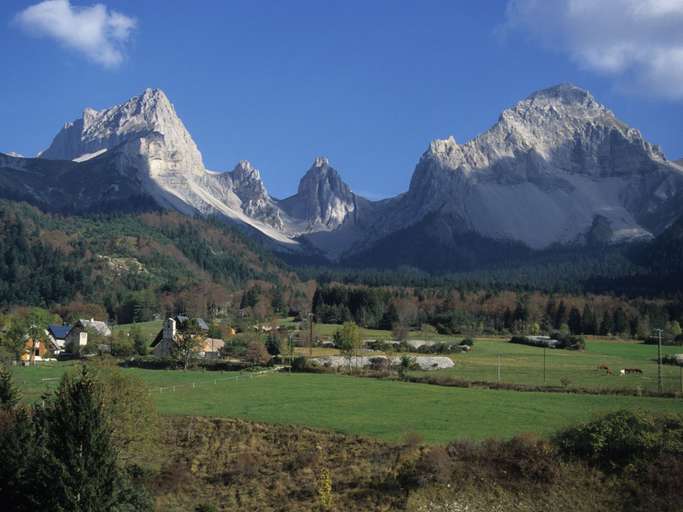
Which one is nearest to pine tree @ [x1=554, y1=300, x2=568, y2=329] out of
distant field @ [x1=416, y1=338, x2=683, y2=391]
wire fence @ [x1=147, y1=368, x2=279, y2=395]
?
distant field @ [x1=416, y1=338, x2=683, y2=391]

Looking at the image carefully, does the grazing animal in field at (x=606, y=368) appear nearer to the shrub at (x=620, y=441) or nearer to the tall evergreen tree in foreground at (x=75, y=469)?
the shrub at (x=620, y=441)

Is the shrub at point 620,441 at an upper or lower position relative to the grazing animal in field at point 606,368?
lower

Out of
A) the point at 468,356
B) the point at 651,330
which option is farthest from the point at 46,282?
the point at 651,330

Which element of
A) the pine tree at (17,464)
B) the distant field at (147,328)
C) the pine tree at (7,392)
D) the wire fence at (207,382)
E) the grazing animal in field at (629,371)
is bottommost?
the pine tree at (17,464)

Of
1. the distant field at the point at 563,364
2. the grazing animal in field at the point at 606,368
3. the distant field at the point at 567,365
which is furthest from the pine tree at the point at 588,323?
the grazing animal in field at the point at 606,368

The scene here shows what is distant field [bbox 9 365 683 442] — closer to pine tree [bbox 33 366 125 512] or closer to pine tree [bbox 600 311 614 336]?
pine tree [bbox 33 366 125 512]

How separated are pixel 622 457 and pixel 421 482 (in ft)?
39.6

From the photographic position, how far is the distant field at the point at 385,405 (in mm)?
49991

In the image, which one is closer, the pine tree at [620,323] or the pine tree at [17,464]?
the pine tree at [17,464]

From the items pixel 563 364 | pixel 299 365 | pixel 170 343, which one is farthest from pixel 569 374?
pixel 170 343

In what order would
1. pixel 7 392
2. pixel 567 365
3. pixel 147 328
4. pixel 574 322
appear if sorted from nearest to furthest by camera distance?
pixel 7 392, pixel 567 365, pixel 147 328, pixel 574 322

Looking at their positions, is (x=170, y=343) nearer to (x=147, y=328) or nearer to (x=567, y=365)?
(x=147, y=328)

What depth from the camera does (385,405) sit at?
5838 centimetres

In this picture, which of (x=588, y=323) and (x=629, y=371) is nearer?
(x=629, y=371)
